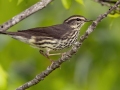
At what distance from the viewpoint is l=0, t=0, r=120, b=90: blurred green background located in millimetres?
7576

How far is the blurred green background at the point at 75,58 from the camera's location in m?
7.58

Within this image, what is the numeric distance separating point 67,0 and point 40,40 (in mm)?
511

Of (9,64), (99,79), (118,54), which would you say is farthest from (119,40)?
(9,64)

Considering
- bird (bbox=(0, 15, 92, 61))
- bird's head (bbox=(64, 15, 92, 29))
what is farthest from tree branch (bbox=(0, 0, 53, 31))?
bird's head (bbox=(64, 15, 92, 29))

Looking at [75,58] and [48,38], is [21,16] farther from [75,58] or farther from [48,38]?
[75,58]

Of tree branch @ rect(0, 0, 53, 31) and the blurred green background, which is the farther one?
the blurred green background

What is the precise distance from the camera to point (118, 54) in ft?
26.0

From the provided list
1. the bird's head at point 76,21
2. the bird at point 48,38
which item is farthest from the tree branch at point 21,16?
the bird's head at point 76,21

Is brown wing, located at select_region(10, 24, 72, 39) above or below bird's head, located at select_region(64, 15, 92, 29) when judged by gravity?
below

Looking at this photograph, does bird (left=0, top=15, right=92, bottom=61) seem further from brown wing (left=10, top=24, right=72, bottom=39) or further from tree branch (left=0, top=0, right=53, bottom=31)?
tree branch (left=0, top=0, right=53, bottom=31)

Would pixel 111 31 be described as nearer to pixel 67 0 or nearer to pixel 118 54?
pixel 118 54

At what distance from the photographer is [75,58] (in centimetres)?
881

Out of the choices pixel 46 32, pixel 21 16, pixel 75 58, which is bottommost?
pixel 75 58

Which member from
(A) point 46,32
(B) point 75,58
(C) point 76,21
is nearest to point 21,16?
(A) point 46,32
